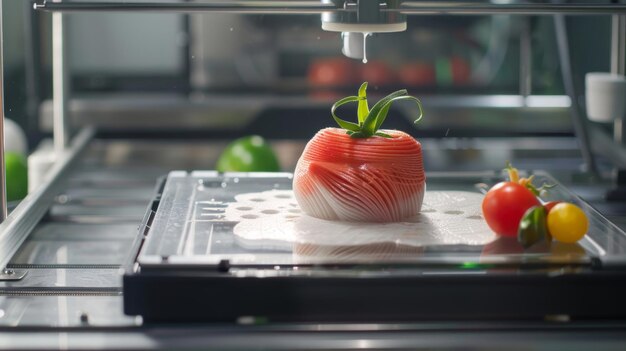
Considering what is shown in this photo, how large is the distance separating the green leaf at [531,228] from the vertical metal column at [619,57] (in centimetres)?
92

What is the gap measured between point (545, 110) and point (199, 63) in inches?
38.6

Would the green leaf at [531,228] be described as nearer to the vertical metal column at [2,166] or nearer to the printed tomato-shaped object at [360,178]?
the printed tomato-shaped object at [360,178]

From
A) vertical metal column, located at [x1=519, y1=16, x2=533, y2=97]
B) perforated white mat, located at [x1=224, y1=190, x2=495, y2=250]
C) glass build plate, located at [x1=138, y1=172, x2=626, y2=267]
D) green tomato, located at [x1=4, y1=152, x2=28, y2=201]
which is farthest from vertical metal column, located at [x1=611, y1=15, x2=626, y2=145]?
green tomato, located at [x1=4, y1=152, x2=28, y2=201]

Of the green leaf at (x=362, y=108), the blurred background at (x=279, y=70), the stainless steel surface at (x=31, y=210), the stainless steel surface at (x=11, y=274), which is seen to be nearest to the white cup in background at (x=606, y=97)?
the blurred background at (x=279, y=70)

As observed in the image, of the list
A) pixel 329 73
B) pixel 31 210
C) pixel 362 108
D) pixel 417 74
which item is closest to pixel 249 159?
pixel 31 210

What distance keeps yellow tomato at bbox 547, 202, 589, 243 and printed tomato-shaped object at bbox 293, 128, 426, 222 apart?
184 mm

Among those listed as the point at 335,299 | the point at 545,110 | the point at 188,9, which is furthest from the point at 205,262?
the point at 545,110

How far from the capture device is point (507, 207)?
126 centimetres

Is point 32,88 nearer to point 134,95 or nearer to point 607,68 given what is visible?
point 134,95

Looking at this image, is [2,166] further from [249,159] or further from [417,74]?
[417,74]

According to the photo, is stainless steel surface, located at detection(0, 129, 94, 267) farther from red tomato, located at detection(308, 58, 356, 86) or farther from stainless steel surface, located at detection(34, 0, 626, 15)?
red tomato, located at detection(308, 58, 356, 86)

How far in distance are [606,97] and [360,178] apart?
2.52 feet

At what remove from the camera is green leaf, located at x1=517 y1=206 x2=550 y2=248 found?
3.97 feet

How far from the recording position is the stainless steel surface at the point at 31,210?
1.45 metres
